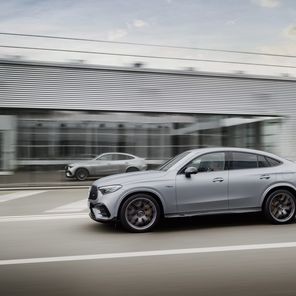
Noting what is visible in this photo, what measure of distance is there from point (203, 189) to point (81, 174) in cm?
1214

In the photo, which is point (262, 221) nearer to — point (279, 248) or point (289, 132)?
point (279, 248)

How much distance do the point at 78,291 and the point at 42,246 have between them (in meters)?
2.29

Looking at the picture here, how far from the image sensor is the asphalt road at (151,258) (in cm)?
496

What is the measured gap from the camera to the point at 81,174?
19.7 meters

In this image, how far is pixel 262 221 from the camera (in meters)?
8.90

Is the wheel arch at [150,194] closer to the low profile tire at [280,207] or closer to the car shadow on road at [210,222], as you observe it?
the car shadow on road at [210,222]

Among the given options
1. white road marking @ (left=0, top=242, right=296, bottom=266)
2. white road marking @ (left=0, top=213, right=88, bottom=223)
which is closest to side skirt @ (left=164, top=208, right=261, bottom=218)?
white road marking @ (left=0, top=242, right=296, bottom=266)

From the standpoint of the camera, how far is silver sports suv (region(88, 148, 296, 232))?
796cm

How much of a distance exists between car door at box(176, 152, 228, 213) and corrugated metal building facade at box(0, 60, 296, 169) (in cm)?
1227

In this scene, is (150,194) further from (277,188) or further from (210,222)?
(277,188)

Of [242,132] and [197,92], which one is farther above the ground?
[197,92]

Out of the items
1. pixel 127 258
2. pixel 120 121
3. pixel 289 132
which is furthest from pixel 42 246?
pixel 289 132

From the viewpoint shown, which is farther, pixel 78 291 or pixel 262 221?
pixel 262 221

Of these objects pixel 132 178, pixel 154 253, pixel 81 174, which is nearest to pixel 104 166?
pixel 81 174
